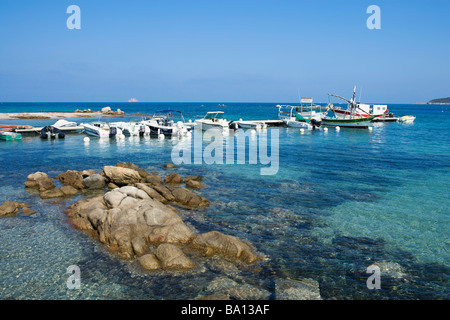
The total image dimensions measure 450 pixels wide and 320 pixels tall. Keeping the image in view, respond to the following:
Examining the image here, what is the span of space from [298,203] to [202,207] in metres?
4.73

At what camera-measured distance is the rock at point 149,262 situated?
9.42m

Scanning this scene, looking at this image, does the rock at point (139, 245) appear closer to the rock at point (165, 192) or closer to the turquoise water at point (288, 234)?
the turquoise water at point (288, 234)

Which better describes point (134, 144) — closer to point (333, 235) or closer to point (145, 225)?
point (145, 225)

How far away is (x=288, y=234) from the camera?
469 inches

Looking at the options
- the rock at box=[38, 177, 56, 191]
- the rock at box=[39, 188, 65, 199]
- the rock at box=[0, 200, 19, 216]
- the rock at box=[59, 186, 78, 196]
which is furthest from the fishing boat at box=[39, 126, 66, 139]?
the rock at box=[0, 200, 19, 216]

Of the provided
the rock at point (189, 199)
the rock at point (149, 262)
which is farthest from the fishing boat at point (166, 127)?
the rock at point (149, 262)

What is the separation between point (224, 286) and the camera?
8445 mm

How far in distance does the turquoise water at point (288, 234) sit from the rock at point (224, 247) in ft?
2.06

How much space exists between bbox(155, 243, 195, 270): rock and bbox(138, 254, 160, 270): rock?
158mm

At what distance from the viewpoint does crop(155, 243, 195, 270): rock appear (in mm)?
9438

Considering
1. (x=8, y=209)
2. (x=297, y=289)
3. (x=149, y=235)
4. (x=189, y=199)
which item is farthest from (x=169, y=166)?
(x=297, y=289)

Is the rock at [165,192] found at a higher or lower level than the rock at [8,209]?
higher

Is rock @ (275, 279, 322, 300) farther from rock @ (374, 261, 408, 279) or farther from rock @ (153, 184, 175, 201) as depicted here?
rock @ (153, 184, 175, 201)
